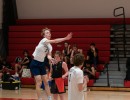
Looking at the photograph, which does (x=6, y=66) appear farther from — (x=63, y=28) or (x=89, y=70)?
(x=89, y=70)

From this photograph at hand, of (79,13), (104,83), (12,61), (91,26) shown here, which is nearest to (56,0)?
(79,13)

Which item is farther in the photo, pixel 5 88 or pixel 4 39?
pixel 4 39

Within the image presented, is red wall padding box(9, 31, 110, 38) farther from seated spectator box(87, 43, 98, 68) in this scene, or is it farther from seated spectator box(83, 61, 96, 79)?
seated spectator box(83, 61, 96, 79)

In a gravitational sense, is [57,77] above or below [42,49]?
below

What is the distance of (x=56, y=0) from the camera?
18969mm

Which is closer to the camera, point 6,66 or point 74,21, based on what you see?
point 6,66

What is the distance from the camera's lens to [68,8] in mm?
18703

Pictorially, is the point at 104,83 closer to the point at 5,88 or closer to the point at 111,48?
the point at 111,48

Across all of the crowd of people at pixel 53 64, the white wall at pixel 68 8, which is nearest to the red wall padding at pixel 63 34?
the crowd of people at pixel 53 64

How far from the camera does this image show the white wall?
18.0 metres

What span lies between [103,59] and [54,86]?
862 centimetres

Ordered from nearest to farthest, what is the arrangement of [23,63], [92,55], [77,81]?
1. [77,81]
2. [92,55]
3. [23,63]

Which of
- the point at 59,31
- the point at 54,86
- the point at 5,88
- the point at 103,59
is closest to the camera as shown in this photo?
the point at 54,86

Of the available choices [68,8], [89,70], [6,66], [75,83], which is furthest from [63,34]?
[75,83]
